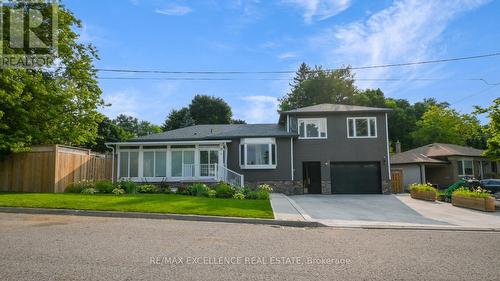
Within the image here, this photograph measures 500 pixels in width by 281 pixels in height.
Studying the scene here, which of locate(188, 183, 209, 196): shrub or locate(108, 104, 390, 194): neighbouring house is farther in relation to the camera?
locate(108, 104, 390, 194): neighbouring house

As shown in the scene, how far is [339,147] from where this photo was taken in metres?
24.0

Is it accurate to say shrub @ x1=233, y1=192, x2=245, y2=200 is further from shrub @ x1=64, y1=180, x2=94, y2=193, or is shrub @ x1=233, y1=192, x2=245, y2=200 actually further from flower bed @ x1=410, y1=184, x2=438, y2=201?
flower bed @ x1=410, y1=184, x2=438, y2=201

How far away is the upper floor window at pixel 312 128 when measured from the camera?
2427cm

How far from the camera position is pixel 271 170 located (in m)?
23.3

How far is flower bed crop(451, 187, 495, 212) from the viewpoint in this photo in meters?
16.2

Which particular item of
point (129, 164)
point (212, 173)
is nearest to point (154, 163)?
point (129, 164)

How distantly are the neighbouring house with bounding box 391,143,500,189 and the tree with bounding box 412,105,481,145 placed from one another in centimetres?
1017

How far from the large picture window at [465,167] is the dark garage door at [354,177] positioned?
1196cm

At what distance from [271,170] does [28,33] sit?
613 inches

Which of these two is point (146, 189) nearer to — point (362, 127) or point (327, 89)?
point (362, 127)

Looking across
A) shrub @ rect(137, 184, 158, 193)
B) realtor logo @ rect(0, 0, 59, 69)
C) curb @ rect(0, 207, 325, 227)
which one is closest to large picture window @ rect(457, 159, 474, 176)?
shrub @ rect(137, 184, 158, 193)

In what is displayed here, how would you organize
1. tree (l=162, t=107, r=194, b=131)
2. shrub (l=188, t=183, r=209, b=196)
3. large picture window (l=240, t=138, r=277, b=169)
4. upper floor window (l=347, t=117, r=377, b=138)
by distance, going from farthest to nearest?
tree (l=162, t=107, r=194, b=131)
upper floor window (l=347, t=117, r=377, b=138)
large picture window (l=240, t=138, r=277, b=169)
shrub (l=188, t=183, r=209, b=196)

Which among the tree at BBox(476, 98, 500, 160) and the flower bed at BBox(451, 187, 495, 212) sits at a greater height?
the tree at BBox(476, 98, 500, 160)

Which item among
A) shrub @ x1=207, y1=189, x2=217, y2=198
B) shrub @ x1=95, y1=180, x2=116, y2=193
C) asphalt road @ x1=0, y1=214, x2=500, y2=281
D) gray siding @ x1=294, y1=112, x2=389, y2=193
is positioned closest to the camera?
asphalt road @ x1=0, y1=214, x2=500, y2=281
